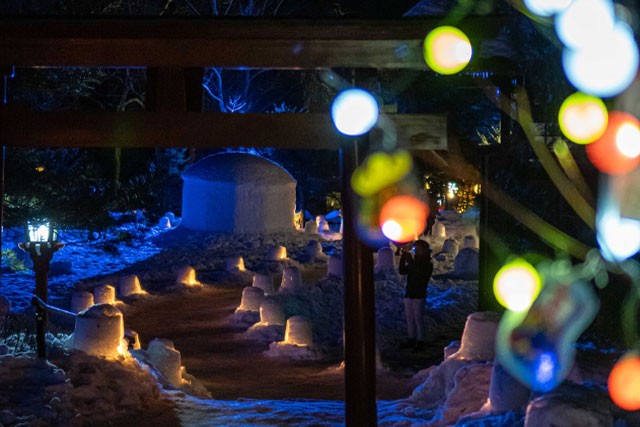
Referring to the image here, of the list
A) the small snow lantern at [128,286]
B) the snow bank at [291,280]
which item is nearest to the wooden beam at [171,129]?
the snow bank at [291,280]

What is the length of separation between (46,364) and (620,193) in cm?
703

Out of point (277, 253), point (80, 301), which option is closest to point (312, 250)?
point (277, 253)

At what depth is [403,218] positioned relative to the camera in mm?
22969

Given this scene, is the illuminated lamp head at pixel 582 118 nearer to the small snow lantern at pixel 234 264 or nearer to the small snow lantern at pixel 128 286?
the small snow lantern at pixel 128 286

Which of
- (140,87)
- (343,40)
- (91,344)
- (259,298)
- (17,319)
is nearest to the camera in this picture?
(343,40)

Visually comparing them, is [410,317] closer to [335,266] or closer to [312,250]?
[335,266]

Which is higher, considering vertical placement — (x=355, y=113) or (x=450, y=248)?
(x=355, y=113)

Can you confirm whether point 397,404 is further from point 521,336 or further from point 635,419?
point 635,419

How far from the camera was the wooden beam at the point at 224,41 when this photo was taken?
543cm

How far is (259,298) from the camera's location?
43.1 feet

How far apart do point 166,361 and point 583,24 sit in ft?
22.2

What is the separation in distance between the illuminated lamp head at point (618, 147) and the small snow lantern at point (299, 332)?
18.0ft

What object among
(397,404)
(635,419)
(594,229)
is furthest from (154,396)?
(594,229)

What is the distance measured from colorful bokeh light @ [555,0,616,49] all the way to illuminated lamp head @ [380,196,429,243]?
1481 centimetres
